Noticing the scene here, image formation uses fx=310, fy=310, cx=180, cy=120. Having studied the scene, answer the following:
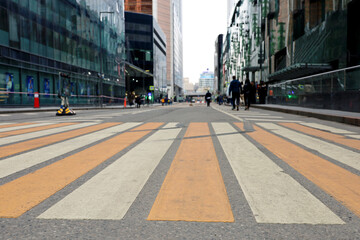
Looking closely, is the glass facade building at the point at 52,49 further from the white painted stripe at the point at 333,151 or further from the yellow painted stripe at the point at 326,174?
the yellow painted stripe at the point at 326,174

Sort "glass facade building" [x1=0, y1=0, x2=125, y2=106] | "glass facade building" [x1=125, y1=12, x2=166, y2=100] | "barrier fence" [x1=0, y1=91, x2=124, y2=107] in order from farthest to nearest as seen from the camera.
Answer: "glass facade building" [x1=125, y1=12, x2=166, y2=100]
"glass facade building" [x1=0, y1=0, x2=125, y2=106]
"barrier fence" [x1=0, y1=91, x2=124, y2=107]

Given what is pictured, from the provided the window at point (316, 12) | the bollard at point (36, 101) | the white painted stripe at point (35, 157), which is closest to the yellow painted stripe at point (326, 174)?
the white painted stripe at point (35, 157)

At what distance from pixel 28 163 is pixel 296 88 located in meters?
19.4

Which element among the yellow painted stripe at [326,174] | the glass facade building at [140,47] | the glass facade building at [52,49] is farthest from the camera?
the glass facade building at [140,47]

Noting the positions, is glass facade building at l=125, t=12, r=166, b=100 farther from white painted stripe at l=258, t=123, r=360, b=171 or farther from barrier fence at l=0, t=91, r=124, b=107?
white painted stripe at l=258, t=123, r=360, b=171

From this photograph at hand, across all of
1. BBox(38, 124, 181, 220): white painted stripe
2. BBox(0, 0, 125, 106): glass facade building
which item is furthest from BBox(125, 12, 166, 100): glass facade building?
BBox(38, 124, 181, 220): white painted stripe

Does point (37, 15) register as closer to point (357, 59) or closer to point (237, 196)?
point (357, 59)

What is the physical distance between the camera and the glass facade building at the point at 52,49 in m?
24.4

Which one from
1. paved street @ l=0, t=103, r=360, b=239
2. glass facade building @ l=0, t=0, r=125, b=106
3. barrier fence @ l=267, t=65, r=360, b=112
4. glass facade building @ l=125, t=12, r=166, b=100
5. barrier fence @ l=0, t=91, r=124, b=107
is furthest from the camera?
glass facade building @ l=125, t=12, r=166, b=100

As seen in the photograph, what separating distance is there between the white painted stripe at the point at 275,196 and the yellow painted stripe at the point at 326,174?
0.69 ft

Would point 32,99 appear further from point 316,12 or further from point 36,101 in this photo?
point 316,12

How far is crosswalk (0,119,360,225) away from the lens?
2.07 metres

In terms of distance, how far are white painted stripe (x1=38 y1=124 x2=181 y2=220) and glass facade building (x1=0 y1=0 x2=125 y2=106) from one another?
1222cm

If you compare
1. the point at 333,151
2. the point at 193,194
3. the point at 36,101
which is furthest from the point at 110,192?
the point at 36,101
